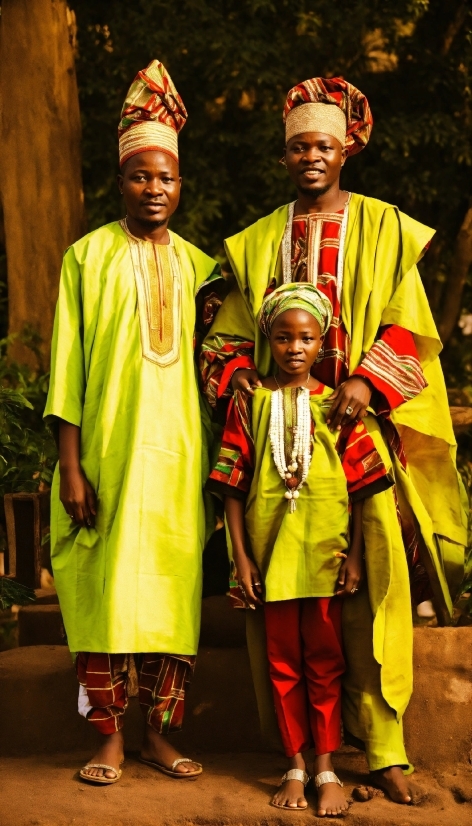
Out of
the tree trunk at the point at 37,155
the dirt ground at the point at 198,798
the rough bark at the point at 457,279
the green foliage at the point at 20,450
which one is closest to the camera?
the dirt ground at the point at 198,798

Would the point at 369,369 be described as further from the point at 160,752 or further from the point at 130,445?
the point at 160,752

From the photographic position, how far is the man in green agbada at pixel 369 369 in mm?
3877

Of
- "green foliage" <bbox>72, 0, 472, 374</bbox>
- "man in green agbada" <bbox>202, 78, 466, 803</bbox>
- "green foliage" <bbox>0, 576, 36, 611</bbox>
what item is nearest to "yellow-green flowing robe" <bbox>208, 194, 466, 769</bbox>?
"man in green agbada" <bbox>202, 78, 466, 803</bbox>

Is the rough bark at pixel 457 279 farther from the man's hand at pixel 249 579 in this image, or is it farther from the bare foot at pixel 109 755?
the bare foot at pixel 109 755

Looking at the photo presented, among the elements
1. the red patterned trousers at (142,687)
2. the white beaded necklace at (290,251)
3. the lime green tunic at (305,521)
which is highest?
the white beaded necklace at (290,251)

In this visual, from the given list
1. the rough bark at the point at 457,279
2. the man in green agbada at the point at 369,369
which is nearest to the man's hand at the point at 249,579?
the man in green agbada at the point at 369,369

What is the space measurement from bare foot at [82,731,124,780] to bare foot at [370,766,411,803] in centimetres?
91

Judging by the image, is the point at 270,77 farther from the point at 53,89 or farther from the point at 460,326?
the point at 460,326

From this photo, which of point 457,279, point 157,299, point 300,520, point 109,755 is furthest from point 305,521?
point 457,279

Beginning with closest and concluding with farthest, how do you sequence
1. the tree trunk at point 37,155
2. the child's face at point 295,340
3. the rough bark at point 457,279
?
the child's face at point 295,340, the tree trunk at point 37,155, the rough bark at point 457,279

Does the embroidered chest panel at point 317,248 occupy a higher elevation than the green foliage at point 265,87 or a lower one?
lower

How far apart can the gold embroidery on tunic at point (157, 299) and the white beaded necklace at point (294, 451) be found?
1.63ft

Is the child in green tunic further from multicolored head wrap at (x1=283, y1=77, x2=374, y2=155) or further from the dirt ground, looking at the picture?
multicolored head wrap at (x1=283, y1=77, x2=374, y2=155)

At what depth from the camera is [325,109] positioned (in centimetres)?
402
